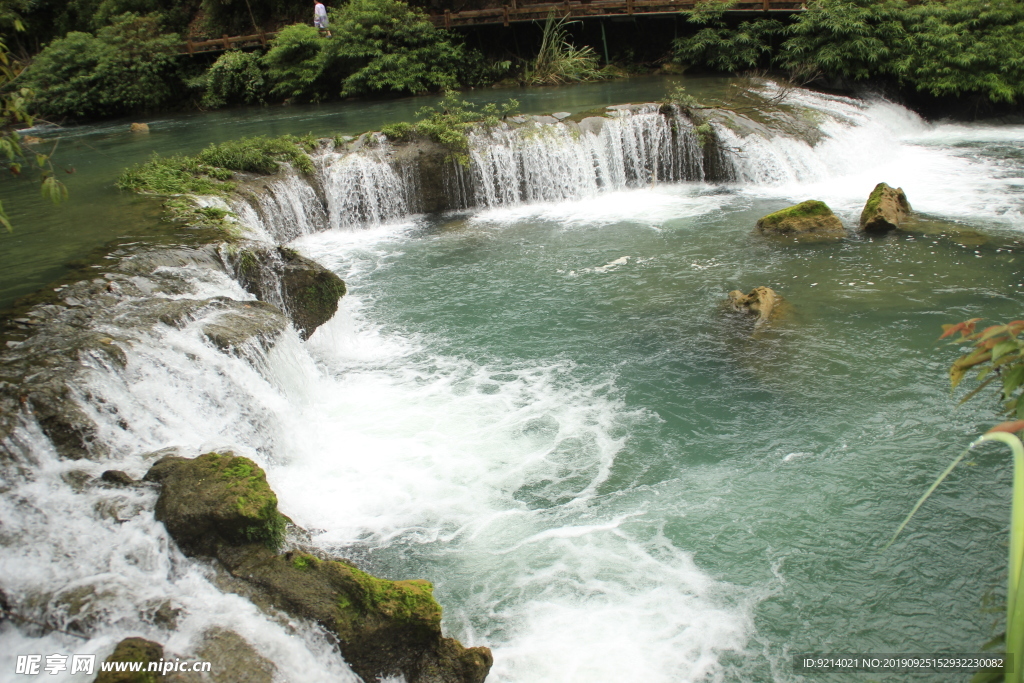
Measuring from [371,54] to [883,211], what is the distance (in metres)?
16.0

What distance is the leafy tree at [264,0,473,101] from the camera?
2136cm

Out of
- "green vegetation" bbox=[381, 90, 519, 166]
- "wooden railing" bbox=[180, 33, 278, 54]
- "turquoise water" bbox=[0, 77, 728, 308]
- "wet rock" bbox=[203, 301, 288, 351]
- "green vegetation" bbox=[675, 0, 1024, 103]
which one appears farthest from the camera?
"wooden railing" bbox=[180, 33, 278, 54]

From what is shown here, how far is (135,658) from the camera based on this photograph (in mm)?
3568

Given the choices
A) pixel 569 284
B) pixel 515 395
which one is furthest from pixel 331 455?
pixel 569 284

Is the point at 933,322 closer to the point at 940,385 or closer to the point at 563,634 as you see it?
the point at 940,385

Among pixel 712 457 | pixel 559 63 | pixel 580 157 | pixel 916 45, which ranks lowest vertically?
pixel 712 457

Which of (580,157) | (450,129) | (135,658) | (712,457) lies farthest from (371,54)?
(135,658)

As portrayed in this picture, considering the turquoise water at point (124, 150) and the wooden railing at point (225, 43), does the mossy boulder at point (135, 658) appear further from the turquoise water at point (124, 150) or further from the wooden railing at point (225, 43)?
the wooden railing at point (225, 43)

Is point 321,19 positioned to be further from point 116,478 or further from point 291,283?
point 116,478

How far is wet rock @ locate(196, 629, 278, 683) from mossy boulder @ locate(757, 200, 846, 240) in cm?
969

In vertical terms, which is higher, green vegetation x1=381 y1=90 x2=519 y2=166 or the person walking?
the person walking

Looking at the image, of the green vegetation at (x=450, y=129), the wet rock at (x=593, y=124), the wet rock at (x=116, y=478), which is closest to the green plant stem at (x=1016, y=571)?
the wet rock at (x=116, y=478)

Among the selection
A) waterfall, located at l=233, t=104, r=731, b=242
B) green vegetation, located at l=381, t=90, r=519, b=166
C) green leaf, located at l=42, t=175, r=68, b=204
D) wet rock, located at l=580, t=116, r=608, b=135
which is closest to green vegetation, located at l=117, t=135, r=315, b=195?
waterfall, located at l=233, t=104, r=731, b=242

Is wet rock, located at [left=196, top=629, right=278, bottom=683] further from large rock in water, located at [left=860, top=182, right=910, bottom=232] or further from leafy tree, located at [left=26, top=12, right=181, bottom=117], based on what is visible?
leafy tree, located at [left=26, top=12, right=181, bottom=117]
